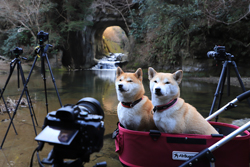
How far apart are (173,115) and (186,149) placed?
287mm

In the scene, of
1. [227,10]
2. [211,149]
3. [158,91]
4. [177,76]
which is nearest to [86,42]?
[227,10]

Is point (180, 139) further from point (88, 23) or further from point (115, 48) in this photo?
point (115, 48)

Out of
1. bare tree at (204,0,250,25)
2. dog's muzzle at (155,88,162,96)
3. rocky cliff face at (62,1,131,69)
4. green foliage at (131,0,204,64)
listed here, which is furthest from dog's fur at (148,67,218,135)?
rocky cliff face at (62,1,131,69)

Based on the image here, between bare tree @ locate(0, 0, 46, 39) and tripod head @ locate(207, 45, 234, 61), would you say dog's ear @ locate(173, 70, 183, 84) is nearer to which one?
tripod head @ locate(207, 45, 234, 61)

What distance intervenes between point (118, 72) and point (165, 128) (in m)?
0.80

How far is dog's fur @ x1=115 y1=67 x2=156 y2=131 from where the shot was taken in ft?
5.89

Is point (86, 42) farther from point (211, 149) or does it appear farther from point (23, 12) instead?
point (211, 149)

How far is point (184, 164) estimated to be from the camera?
133 centimetres

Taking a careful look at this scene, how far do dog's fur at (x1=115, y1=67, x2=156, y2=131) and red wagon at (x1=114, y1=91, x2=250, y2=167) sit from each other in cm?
23

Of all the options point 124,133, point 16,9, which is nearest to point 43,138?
point 124,133

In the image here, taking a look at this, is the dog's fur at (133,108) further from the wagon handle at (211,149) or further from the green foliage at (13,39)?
the green foliage at (13,39)

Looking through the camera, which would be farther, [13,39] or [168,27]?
[13,39]

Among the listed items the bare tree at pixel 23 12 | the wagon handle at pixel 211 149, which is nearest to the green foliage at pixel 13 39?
the bare tree at pixel 23 12

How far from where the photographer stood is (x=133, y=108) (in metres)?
1.81
